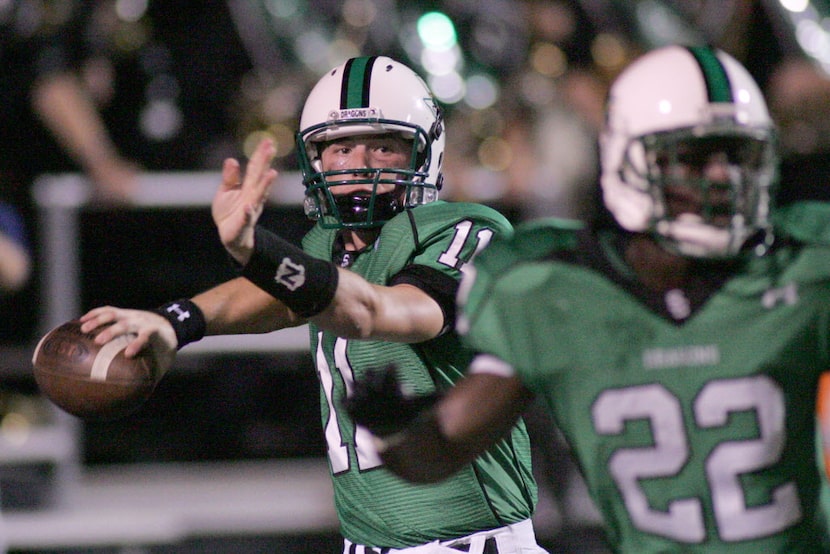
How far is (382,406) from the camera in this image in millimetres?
2135

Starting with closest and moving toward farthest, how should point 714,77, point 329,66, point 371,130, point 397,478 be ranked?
point 714,77
point 397,478
point 371,130
point 329,66

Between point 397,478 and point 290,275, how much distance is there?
63cm

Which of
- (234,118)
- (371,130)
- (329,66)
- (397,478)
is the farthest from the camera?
(329,66)

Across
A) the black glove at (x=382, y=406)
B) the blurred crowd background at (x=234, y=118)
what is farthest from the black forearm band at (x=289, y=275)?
the blurred crowd background at (x=234, y=118)

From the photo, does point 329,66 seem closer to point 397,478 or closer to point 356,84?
point 356,84

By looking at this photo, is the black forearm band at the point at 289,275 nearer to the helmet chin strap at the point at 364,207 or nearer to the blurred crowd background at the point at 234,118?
the helmet chin strap at the point at 364,207

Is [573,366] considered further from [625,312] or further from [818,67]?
[818,67]

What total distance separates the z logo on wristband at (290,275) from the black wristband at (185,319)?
69cm

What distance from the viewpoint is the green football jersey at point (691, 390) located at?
201 cm

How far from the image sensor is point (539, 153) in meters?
6.19

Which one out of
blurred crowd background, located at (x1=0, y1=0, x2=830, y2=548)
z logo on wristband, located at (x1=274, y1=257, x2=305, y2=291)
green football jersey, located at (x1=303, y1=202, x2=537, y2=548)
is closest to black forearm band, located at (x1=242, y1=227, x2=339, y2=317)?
z logo on wristband, located at (x1=274, y1=257, x2=305, y2=291)

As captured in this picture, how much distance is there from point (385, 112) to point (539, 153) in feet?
10.3

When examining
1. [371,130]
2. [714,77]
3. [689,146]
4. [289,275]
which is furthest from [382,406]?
[371,130]

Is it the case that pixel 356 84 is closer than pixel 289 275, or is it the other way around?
pixel 289 275
